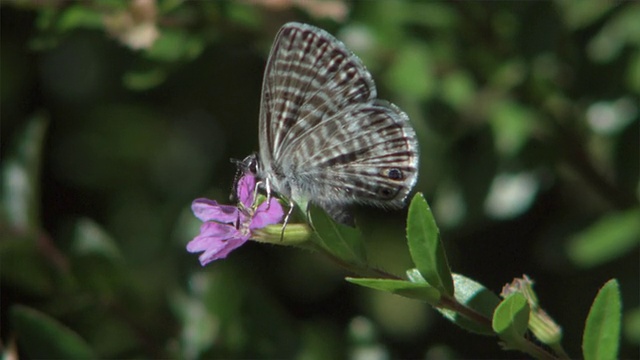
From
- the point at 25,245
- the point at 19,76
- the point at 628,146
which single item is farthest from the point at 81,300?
the point at 628,146

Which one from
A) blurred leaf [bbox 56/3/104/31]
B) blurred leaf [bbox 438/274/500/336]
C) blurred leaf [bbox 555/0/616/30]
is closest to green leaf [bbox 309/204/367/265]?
blurred leaf [bbox 438/274/500/336]

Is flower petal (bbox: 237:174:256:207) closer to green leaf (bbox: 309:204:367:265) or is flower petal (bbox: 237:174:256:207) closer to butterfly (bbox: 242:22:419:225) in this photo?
butterfly (bbox: 242:22:419:225)

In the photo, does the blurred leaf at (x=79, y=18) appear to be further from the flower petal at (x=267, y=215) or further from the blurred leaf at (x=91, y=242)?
the flower petal at (x=267, y=215)

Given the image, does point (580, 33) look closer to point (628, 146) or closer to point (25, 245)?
point (628, 146)

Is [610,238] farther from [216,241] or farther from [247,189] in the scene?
[216,241]

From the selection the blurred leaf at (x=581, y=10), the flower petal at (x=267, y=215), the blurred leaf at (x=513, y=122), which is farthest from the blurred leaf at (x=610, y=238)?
the flower petal at (x=267, y=215)
